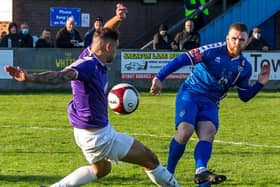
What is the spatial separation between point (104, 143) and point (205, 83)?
2.18 m

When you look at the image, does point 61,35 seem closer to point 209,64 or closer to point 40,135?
point 40,135

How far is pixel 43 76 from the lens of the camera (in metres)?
7.36

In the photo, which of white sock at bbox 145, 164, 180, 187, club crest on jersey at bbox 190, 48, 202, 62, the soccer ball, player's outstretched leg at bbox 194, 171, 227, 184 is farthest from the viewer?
club crest on jersey at bbox 190, 48, 202, 62

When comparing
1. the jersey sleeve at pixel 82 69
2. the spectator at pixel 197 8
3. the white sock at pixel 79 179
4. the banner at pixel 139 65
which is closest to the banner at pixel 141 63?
A: the banner at pixel 139 65

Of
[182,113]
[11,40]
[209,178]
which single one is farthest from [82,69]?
[11,40]

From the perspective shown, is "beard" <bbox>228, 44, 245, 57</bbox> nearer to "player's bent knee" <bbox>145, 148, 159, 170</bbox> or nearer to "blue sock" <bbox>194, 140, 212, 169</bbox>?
"blue sock" <bbox>194, 140, 212, 169</bbox>

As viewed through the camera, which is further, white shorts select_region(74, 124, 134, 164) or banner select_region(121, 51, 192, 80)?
banner select_region(121, 51, 192, 80)

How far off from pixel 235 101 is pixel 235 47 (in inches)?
485

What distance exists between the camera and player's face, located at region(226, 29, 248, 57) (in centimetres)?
944

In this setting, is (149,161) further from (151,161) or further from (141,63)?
(141,63)

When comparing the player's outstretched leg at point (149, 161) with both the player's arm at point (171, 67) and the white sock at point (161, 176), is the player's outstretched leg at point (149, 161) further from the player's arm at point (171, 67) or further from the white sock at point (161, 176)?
the player's arm at point (171, 67)

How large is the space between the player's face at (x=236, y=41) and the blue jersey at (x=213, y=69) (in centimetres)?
12

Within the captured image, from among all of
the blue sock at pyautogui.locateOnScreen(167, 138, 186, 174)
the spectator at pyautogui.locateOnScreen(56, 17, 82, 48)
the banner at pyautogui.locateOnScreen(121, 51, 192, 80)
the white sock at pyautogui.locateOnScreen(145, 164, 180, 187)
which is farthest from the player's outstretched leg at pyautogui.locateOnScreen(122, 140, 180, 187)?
the banner at pyautogui.locateOnScreen(121, 51, 192, 80)

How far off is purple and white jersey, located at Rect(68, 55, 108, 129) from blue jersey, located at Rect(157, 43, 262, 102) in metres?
1.71
